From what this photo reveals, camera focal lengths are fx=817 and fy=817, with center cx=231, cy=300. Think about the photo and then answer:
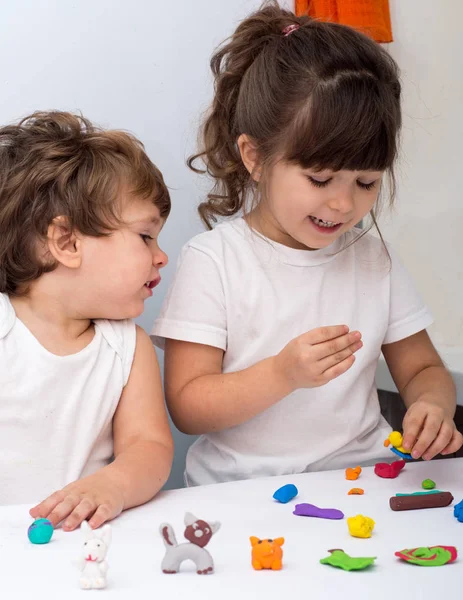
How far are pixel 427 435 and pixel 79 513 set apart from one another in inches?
17.7

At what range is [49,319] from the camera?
107 centimetres

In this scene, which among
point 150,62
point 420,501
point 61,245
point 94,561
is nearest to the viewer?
point 94,561

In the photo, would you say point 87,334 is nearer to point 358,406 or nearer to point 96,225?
point 96,225

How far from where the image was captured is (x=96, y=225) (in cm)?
105

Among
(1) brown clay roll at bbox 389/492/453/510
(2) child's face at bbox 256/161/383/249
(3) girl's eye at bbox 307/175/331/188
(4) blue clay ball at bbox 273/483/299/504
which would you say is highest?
(3) girl's eye at bbox 307/175/331/188

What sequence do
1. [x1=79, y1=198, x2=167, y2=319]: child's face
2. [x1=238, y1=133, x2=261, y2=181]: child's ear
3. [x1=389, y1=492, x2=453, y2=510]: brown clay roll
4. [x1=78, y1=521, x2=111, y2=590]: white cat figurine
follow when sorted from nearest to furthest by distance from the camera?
[x1=78, y1=521, x2=111, y2=590]: white cat figurine
[x1=389, y1=492, x2=453, y2=510]: brown clay roll
[x1=79, y1=198, x2=167, y2=319]: child's face
[x1=238, y1=133, x2=261, y2=181]: child's ear

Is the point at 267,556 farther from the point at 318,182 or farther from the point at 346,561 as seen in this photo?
the point at 318,182

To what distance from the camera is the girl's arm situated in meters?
1.01

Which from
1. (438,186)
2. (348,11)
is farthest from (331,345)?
(438,186)

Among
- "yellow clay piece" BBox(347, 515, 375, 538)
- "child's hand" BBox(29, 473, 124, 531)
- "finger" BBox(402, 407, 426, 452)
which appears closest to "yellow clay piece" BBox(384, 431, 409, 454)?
"finger" BBox(402, 407, 426, 452)

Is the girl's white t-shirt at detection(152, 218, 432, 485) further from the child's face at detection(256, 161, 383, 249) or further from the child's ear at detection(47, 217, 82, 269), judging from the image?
the child's ear at detection(47, 217, 82, 269)

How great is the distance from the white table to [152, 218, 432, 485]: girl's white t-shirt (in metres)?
0.20

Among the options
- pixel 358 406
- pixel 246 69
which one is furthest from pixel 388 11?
pixel 358 406

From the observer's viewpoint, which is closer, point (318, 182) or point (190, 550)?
point (190, 550)
